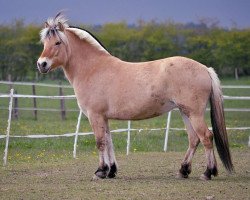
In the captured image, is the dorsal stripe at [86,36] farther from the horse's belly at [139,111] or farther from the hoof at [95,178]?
the hoof at [95,178]

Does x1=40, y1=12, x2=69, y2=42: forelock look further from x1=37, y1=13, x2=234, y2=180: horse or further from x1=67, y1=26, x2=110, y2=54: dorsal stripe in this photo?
x1=67, y1=26, x2=110, y2=54: dorsal stripe

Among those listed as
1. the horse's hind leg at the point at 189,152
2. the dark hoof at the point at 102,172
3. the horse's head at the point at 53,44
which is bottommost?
the dark hoof at the point at 102,172

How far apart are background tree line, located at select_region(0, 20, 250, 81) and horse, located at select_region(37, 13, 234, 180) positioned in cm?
2205

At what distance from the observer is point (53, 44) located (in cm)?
1012

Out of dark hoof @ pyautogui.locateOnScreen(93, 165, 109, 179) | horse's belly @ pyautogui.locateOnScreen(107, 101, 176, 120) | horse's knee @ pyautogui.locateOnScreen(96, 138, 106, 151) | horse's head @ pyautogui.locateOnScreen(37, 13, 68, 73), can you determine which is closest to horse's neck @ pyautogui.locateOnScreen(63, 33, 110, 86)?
horse's head @ pyautogui.locateOnScreen(37, 13, 68, 73)

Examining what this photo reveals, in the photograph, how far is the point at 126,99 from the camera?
9734 millimetres

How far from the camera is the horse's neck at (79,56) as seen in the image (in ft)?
34.0

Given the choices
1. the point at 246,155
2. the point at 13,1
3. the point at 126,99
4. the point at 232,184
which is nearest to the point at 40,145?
the point at 246,155

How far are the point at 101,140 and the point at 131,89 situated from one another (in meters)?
0.93

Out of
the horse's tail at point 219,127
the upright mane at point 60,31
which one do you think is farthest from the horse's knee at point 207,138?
the upright mane at point 60,31

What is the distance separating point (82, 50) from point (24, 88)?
72.7ft

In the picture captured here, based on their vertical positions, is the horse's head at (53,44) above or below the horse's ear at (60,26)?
below

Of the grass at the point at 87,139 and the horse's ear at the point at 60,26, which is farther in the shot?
the grass at the point at 87,139

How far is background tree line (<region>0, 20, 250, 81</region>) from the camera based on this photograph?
35.4m
